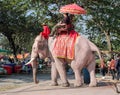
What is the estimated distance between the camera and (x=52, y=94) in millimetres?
10742

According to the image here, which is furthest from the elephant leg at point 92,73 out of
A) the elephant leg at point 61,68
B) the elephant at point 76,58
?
the elephant leg at point 61,68

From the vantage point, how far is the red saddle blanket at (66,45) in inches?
495

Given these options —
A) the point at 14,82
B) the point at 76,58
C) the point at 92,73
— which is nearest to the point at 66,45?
the point at 76,58

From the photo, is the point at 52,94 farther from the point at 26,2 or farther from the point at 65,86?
the point at 26,2

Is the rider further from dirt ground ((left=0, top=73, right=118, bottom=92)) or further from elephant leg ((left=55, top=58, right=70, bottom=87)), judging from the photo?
dirt ground ((left=0, top=73, right=118, bottom=92))

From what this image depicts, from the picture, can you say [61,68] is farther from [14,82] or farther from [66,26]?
[14,82]

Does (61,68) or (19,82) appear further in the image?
(19,82)

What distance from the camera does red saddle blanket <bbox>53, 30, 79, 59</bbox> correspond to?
12562mm

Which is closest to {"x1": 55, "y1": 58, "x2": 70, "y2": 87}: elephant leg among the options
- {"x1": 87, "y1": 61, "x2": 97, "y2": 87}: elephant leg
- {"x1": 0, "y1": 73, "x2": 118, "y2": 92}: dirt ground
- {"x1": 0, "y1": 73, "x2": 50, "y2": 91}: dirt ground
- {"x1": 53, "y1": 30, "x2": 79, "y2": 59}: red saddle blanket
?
{"x1": 53, "y1": 30, "x2": 79, "y2": 59}: red saddle blanket

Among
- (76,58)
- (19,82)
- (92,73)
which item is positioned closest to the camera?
(76,58)

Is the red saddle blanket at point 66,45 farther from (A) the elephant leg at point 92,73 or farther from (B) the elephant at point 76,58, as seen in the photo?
(A) the elephant leg at point 92,73

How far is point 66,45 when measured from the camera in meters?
12.5

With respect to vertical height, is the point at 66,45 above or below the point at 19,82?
above

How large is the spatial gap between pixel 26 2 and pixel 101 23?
627cm
